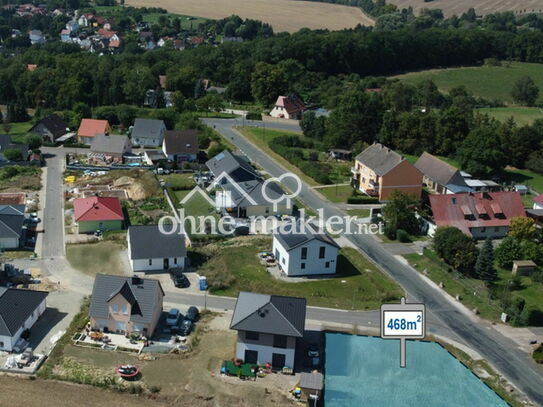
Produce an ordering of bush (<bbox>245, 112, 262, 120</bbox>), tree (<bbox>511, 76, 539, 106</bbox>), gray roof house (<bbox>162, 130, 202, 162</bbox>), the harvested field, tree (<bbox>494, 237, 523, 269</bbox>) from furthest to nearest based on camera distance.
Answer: the harvested field → tree (<bbox>511, 76, 539, 106</bbox>) → bush (<bbox>245, 112, 262, 120</bbox>) → gray roof house (<bbox>162, 130, 202, 162</bbox>) → tree (<bbox>494, 237, 523, 269</bbox>)

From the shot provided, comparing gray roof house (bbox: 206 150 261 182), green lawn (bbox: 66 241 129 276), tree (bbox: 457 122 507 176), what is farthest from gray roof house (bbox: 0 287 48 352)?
tree (bbox: 457 122 507 176)

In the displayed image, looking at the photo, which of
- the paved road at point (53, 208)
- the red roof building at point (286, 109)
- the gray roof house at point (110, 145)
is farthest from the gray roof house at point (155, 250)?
the red roof building at point (286, 109)

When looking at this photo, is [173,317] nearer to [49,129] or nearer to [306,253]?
[306,253]

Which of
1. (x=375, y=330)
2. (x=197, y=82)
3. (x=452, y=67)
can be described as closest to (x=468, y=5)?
(x=452, y=67)

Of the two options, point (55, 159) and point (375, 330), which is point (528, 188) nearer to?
point (375, 330)

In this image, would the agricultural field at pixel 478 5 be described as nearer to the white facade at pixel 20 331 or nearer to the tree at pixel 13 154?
the tree at pixel 13 154

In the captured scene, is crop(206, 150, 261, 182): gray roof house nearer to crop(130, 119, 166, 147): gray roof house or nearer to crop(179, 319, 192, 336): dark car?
crop(130, 119, 166, 147): gray roof house

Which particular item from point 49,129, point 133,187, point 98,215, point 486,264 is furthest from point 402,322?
point 49,129
